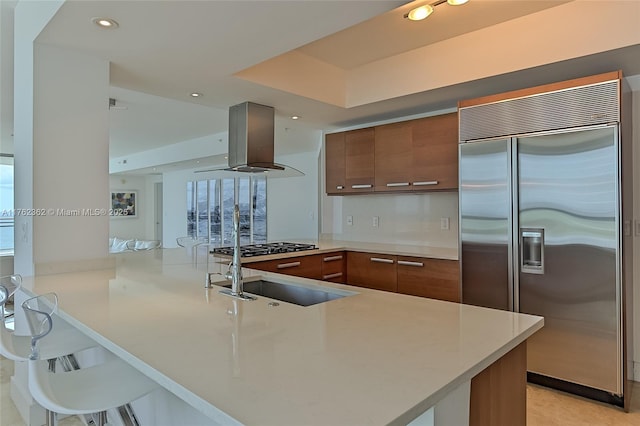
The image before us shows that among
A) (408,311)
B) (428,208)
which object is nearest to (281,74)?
(428,208)

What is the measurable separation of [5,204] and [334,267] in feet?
21.8

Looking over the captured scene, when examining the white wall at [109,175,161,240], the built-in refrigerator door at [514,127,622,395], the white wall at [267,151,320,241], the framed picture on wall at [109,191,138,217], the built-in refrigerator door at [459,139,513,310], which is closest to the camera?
the built-in refrigerator door at [514,127,622,395]

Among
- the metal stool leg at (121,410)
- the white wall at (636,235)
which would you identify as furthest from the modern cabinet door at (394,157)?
the metal stool leg at (121,410)

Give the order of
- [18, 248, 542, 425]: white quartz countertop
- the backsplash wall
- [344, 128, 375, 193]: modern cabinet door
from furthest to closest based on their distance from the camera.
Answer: [344, 128, 375, 193]: modern cabinet door, the backsplash wall, [18, 248, 542, 425]: white quartz countertop

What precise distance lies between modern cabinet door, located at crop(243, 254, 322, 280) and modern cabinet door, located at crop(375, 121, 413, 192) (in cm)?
99

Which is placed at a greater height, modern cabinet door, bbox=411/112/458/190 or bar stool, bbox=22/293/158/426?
modern cabinet door, bbox=411/112/458/190

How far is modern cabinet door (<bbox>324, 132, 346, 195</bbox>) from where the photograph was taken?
4148 millimetres

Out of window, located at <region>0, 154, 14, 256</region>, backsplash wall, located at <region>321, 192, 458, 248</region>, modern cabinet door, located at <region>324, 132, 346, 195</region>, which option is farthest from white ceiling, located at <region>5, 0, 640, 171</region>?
window, located at <region>0, 154, 14, 256</region>

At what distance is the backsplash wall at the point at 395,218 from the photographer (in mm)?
3729

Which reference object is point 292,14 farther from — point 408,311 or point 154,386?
point 154,386

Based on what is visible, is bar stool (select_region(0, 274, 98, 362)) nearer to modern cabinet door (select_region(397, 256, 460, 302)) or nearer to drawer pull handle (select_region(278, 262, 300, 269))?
drawer pull handle (select_region(278, 262, 300, 269))

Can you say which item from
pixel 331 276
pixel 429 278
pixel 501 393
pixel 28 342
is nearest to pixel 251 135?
pixel 331 276

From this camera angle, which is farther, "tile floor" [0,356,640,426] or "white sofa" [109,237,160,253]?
"white sofa" [109,237,160,253]

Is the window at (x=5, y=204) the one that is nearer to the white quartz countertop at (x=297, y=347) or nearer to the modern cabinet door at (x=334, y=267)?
the modern cabinet door at (x=334, y=267)
